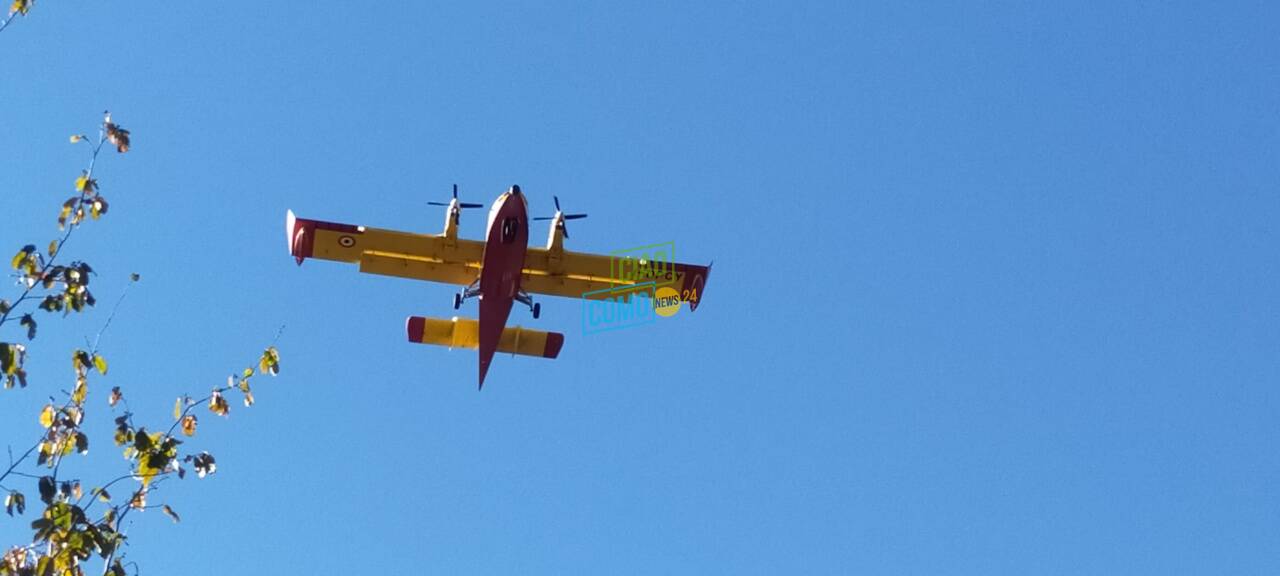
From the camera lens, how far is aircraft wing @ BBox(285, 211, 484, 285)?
28188 millimetres

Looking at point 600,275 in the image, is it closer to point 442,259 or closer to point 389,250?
point 442,259

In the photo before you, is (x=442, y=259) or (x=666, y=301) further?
(x=666, y=301)

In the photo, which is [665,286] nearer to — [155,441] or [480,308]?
[480,308]

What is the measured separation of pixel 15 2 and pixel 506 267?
1906 centimetres

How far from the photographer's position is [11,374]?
23.4ft

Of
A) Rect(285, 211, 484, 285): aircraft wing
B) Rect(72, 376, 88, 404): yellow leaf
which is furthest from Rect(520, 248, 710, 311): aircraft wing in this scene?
Rect(72, 376, 88, 404): yellow leaf

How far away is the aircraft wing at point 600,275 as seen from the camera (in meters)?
28.9

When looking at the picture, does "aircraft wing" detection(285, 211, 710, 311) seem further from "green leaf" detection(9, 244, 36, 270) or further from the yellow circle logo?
"green leaf" detection(9, 244, 36, 270)

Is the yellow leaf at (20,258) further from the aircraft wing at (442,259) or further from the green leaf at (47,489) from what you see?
the aircraft wing at (442,259)

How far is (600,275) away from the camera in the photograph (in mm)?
29328

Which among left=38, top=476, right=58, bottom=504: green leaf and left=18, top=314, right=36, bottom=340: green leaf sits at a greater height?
left=18, top=314, right=36, bottom=340: green leaf

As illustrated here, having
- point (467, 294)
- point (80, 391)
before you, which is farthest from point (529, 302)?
point (80, 391)

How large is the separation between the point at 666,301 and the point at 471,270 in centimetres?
507

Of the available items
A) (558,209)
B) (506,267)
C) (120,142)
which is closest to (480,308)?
(506,267)
